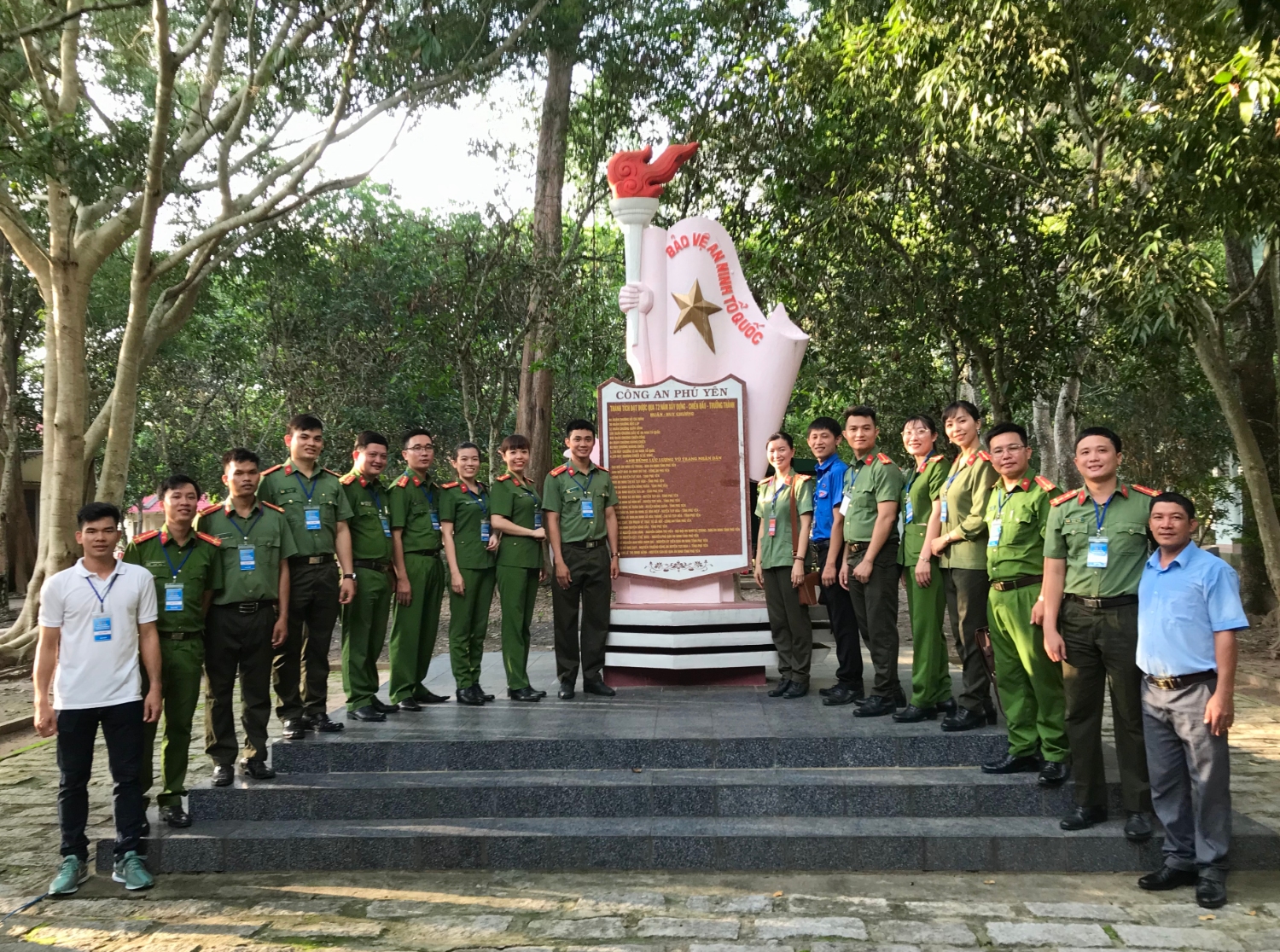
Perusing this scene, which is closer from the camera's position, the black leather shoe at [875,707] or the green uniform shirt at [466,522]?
the black leather shoe at [875,707]

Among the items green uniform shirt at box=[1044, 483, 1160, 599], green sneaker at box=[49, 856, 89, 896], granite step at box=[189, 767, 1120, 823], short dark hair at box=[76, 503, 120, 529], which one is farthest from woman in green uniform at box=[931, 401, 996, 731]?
green sneaker at box=[49, 856, 89, 896]

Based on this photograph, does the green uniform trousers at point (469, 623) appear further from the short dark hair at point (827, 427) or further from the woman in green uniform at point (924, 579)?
the woman in green uniform at point (924, 579)

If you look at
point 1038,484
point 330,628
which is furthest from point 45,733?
point 1038,484

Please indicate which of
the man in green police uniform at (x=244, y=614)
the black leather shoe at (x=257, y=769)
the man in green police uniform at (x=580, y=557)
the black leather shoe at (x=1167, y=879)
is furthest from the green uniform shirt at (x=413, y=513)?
the black leather shoe at (x=1167, y=879)

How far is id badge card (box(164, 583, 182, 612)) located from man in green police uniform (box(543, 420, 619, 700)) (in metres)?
2.18

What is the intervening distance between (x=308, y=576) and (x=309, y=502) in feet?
1.22

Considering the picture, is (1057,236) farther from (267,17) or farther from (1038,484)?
(267,17)

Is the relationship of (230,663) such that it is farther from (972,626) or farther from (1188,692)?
(1188,692)

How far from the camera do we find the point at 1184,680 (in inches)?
143

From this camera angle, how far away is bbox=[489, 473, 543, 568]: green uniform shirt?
233 inches

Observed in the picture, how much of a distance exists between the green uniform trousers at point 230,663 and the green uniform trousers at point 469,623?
134 centimetres

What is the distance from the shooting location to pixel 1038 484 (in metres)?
4.53

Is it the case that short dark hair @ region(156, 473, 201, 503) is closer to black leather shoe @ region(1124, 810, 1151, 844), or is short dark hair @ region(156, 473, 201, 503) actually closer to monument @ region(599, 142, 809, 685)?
monument @ region(599, 142, 809, 685)

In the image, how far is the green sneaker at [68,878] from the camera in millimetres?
3957
